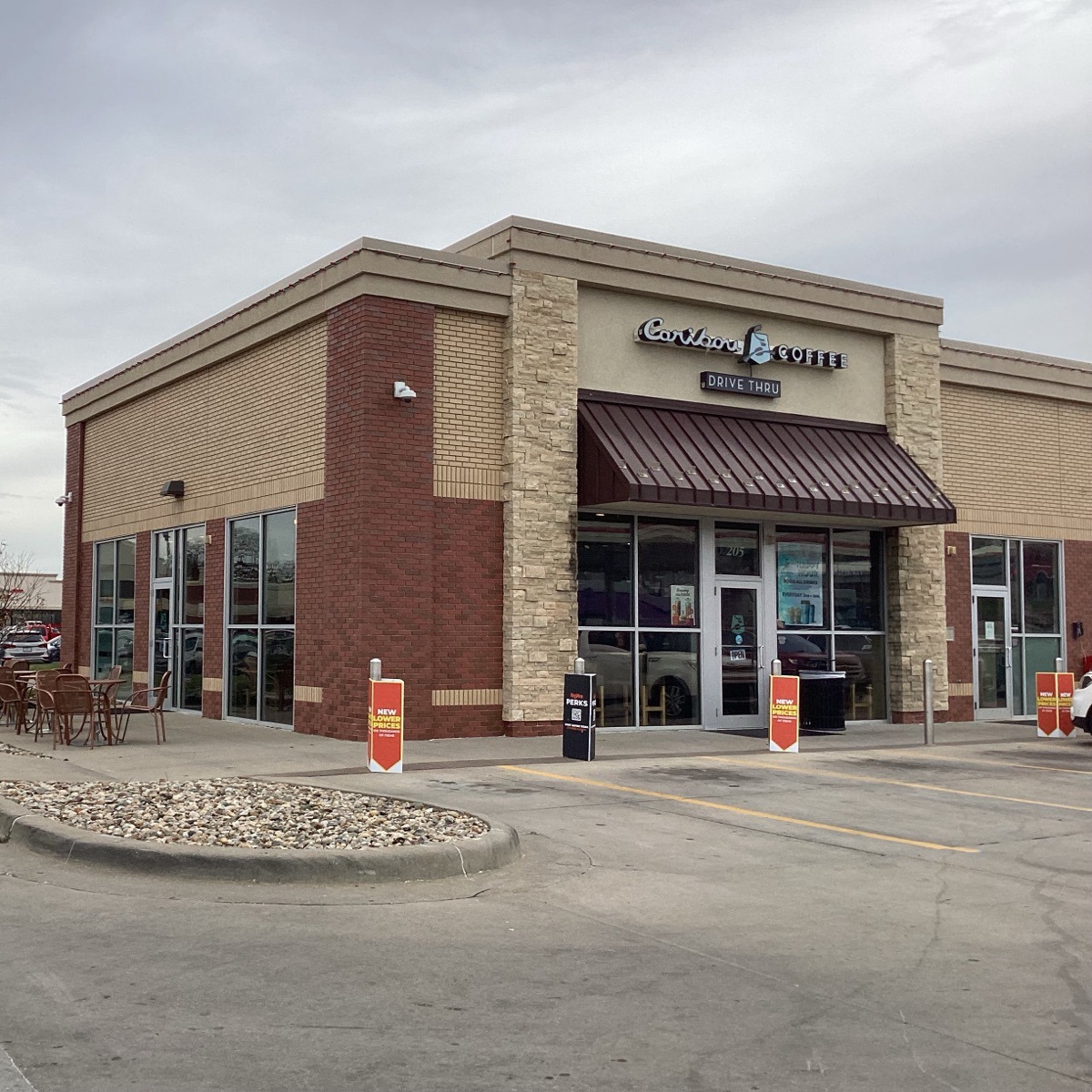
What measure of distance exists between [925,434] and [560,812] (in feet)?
43.2

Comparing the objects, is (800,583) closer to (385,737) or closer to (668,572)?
(668,572)

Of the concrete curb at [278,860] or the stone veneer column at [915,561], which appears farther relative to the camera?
the stone veneer column at [915,561]

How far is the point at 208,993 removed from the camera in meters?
5.57

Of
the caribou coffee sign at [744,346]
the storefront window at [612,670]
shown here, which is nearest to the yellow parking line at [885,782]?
the storefront window at [612,670]

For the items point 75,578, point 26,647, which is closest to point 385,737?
point 75,578

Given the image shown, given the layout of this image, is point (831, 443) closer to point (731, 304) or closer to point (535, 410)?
point (731, 304)

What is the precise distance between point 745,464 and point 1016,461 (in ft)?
24.8

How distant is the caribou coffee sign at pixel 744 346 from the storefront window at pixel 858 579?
2.85 m

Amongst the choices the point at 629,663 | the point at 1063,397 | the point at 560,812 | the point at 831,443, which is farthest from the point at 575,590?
the point at 1063,397

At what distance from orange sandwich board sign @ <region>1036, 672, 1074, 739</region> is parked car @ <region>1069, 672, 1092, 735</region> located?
0.52ft

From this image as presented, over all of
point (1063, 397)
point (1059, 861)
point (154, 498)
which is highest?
point (1063, 397)

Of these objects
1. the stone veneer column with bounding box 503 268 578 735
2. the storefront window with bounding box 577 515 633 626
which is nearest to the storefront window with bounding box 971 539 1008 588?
the storefront window with bounding box 577 515 633 626

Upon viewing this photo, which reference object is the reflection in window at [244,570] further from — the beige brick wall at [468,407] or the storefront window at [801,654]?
the storefront window at [801,654]

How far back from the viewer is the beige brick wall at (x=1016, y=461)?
22781 mm
